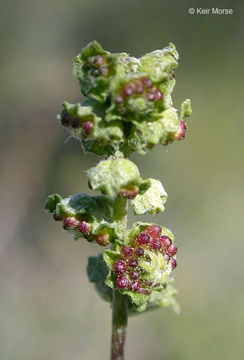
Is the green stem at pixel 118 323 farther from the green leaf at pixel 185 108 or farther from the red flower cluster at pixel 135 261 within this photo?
the green leaf at pixel 185 108

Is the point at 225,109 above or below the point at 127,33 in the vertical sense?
below

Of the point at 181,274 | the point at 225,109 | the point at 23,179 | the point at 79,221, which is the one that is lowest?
the point at 79,221

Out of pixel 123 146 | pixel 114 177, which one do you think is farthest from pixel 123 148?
pixel 114 177

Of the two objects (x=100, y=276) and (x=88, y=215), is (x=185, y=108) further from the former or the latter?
(x=100, y=276)

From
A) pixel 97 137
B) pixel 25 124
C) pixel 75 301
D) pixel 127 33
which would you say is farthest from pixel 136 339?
pixel 127 33

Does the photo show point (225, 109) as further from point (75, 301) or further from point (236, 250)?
point (75, 301)

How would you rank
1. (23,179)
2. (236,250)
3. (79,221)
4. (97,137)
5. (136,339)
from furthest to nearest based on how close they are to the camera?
(23,179) → (236,250) → (136,339) → (79,221) → (97,137)

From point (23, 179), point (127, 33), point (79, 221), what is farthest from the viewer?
point (127, 33)

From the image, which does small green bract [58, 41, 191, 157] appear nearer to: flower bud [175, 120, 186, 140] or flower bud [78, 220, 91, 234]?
flower bud [175, 120, 186, 140]
